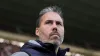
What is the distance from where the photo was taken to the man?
4.52 ft

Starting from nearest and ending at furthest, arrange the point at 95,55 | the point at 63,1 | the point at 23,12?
the point at 63,1 < the point at 23,12 < the point at 95,55

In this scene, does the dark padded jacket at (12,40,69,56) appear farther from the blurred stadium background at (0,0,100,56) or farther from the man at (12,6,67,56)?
the blurred stadium background at (0,0,100,56)

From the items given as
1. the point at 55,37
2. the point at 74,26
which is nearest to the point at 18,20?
the point at 74,26

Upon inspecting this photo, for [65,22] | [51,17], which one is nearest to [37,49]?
[51,17]

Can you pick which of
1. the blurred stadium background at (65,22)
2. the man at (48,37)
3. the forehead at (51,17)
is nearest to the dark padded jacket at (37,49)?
the man at (48,37)

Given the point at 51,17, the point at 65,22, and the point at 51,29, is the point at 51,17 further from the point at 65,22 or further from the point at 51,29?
the point at 65,22

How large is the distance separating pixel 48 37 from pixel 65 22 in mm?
4828

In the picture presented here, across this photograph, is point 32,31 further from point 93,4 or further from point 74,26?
point 93,4

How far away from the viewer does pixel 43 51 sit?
139cm

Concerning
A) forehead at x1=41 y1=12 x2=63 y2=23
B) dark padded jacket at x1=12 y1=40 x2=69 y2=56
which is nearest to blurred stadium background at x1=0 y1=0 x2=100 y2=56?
forehead at x1=41 y1=12 x2=63 y2=23

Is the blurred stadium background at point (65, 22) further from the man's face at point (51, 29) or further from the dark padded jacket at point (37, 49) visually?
the dark padded jacket at point (37, 49)

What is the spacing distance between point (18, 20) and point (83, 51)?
2.20 metres

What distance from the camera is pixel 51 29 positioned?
4.80ft

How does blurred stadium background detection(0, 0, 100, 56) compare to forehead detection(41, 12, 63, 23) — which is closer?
forehead detection(41, 12, 63, 23)
